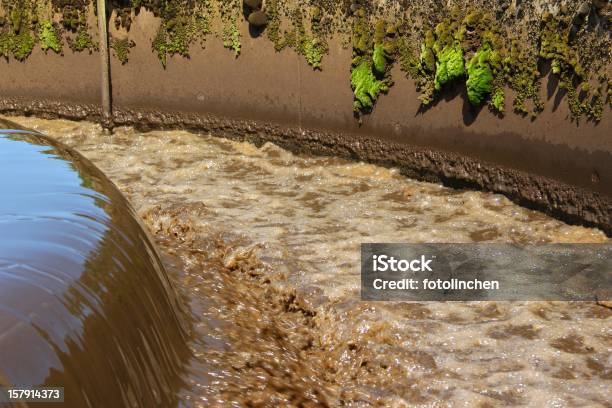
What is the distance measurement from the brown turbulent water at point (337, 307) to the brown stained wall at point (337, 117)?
204 mm

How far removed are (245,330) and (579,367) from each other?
158cm

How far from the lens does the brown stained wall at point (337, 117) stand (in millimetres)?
5941

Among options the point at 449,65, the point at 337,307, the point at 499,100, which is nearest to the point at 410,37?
the point at 449,65

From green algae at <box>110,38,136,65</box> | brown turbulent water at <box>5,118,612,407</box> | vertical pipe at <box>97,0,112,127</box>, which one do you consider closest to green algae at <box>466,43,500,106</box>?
brown turbulent water at <box>5,118,612,407</box>

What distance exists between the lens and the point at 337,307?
4.59 meters

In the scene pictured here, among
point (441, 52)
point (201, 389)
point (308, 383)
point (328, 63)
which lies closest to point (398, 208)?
point (441, 52)

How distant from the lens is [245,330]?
3850 mm

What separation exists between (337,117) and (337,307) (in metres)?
3.25

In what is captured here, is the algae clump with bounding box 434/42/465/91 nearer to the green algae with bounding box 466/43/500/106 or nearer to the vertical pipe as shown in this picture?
the green algae with bounding box 466/43/500/106

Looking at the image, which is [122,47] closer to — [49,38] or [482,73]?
[49,38]

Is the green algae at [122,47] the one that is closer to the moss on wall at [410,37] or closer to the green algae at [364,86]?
the moss on wall at [410,37]

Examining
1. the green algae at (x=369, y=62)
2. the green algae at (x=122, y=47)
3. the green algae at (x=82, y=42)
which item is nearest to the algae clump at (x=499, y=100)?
the green algae at (x=369, y=62)

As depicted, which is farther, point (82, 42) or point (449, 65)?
point (82, 42)

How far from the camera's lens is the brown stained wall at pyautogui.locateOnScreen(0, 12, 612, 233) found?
5.94 metres
